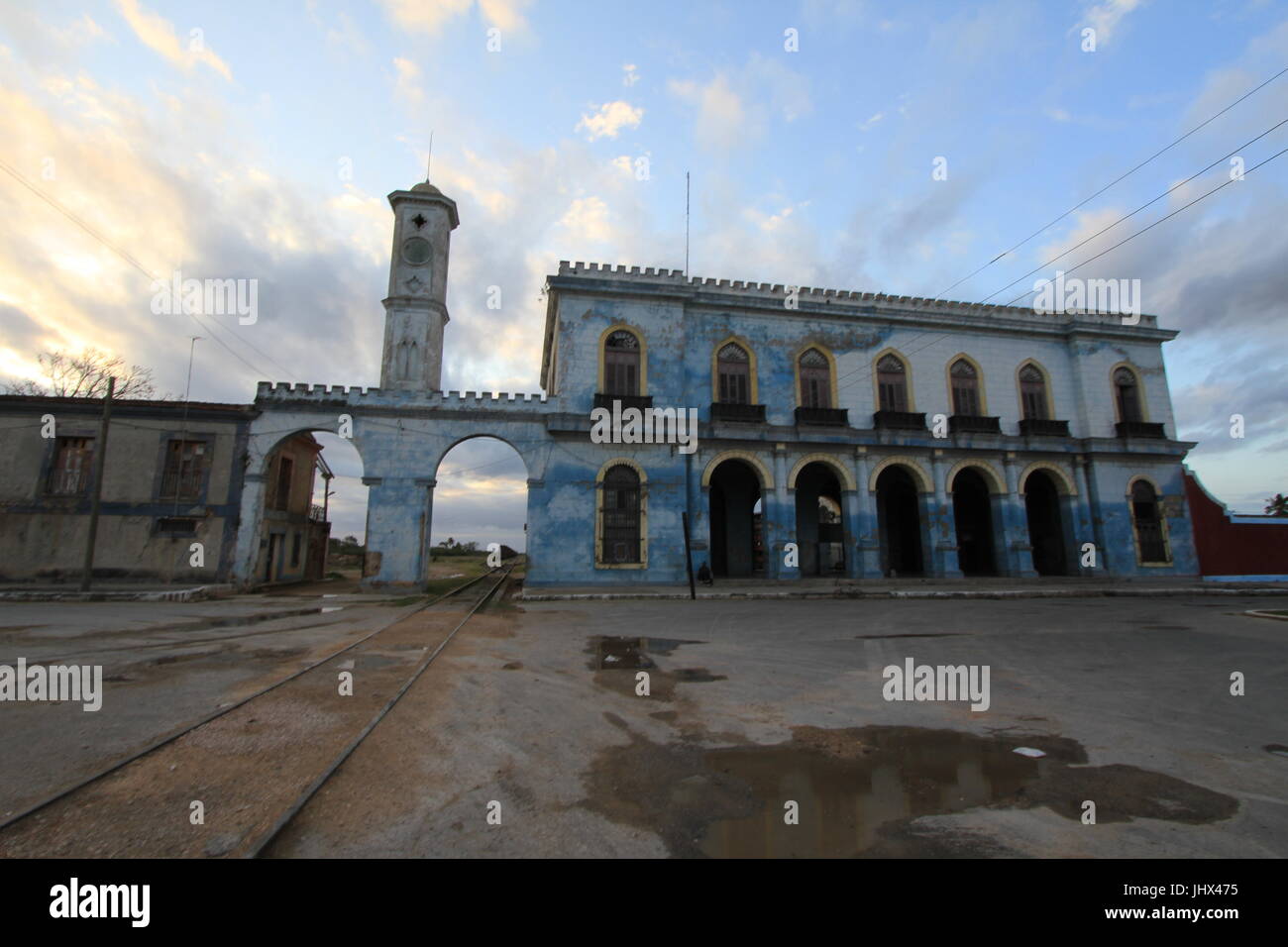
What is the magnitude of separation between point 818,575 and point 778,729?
794 inches

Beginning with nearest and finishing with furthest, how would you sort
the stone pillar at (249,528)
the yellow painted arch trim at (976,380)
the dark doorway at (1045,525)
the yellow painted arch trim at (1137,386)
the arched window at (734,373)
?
the stone pillar at (249,528) < the arched window at (734,373) < the yellow painted arch trim at (976,380) < the dark doorway at (1045,525) < the yellow painted arch trim at (1137,386)

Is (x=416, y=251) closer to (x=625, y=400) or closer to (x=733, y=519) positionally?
(x=625, y=400)

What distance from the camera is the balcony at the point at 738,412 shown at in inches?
819

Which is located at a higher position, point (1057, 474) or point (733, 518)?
point (1057, 474)

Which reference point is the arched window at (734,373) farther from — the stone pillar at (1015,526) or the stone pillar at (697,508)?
the stone pillar at (1015,526)

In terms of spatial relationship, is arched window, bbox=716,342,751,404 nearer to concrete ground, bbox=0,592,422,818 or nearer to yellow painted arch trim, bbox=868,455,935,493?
yellow painted arch trim, bbox=868,455,935,493

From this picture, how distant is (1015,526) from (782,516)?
1013 cm

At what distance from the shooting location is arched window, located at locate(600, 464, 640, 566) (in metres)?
19.5

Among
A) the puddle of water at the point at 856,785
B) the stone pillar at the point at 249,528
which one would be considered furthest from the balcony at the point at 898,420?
the stone pillar at the point at 249,528

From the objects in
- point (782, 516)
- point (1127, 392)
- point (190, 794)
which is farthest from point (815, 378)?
point (190, 794)

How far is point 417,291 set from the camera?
69.9 ft

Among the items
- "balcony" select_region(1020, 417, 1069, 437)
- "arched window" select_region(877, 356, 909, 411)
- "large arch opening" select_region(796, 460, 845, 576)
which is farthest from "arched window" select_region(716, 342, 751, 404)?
"balcony" select_region(1020, 417, 1069, 437)

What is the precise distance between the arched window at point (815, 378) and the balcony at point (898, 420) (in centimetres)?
196
